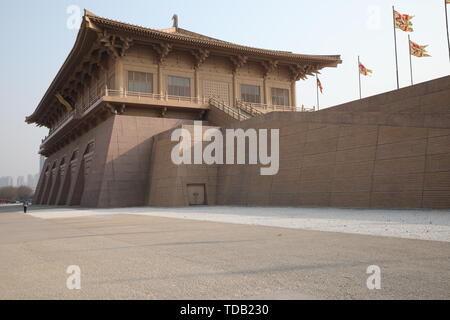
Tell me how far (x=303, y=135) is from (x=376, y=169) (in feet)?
15.3

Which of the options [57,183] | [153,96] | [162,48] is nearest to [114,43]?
[162,48]

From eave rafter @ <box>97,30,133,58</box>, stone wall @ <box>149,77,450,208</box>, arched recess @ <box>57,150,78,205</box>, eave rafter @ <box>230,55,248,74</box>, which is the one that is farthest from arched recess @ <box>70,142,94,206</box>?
eave rafter @ <box>230,55,248,74</box>

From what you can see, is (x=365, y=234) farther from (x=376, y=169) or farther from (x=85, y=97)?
(x=85, y=97)

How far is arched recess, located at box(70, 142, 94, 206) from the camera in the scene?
34594 mm

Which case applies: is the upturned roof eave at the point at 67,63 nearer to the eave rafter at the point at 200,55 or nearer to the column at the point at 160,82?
the column at the point at 160,82

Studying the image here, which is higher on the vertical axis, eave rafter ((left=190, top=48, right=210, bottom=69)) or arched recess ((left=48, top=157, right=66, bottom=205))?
eave rafter ((left=190, top=48, right=210, bottom=69))

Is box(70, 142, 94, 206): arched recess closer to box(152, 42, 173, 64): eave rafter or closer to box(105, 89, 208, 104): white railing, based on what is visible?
box(105, 89, 208, 104): white railing

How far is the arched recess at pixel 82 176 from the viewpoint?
34.6m

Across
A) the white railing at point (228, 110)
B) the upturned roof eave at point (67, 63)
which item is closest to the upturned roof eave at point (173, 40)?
the upturned roof eave at point (67, 63)

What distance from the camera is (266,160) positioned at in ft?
70.2

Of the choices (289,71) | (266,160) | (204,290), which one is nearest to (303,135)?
(266,160)

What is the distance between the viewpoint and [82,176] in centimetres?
3547

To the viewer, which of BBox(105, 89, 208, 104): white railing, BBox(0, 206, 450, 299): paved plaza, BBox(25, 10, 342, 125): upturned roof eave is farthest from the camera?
BBox(105, 89, 208, 104): white railing

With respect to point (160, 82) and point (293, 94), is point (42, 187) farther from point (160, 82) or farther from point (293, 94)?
point (293, 94)
